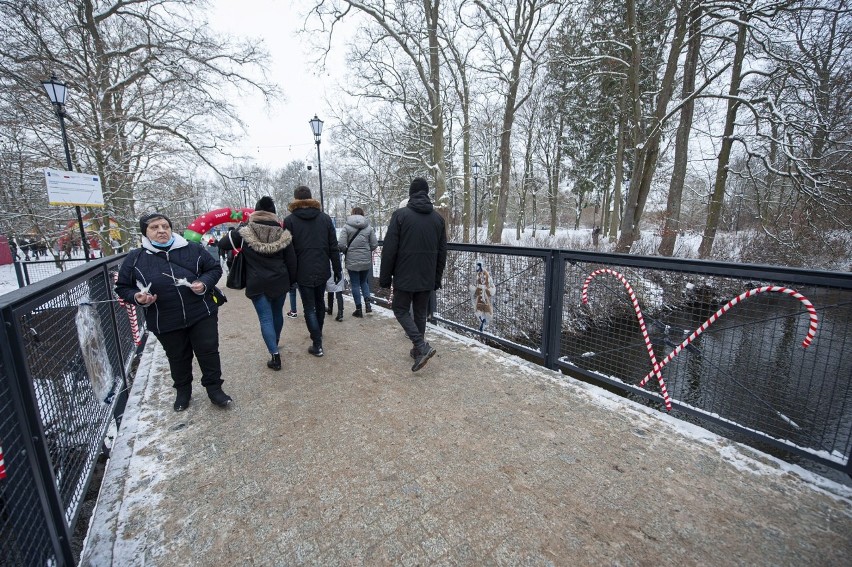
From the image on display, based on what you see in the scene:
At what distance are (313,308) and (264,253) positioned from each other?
92 cm

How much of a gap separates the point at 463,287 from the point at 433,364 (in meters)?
1.69

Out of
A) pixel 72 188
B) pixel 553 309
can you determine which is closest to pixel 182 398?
pixel 553 309

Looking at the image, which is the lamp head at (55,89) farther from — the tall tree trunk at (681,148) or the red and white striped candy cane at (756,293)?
the tall tree trunk at (681,148)

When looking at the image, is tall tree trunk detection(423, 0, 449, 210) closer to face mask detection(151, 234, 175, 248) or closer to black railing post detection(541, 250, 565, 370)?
black railing post detection(541, 250, 565, 370)

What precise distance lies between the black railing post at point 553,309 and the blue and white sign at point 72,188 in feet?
33.0

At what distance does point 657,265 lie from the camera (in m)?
3.07

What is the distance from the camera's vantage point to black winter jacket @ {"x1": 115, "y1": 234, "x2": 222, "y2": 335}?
279cm

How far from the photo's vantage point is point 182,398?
3240 millimetres

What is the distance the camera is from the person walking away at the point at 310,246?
4203 millimetres

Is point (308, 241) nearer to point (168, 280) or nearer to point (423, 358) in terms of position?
point (168, 280)

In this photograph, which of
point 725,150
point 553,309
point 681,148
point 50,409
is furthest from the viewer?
point 725,150

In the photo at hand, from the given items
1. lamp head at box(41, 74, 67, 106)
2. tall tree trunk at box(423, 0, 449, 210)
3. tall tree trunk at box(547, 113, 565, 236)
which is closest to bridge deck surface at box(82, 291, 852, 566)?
lamp head at box(41, 74, 67, 106)

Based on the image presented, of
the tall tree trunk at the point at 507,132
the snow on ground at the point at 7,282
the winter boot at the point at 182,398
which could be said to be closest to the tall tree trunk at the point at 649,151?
the tall tree trunk at the point at 507,132

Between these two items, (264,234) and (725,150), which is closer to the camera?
(264,234)
